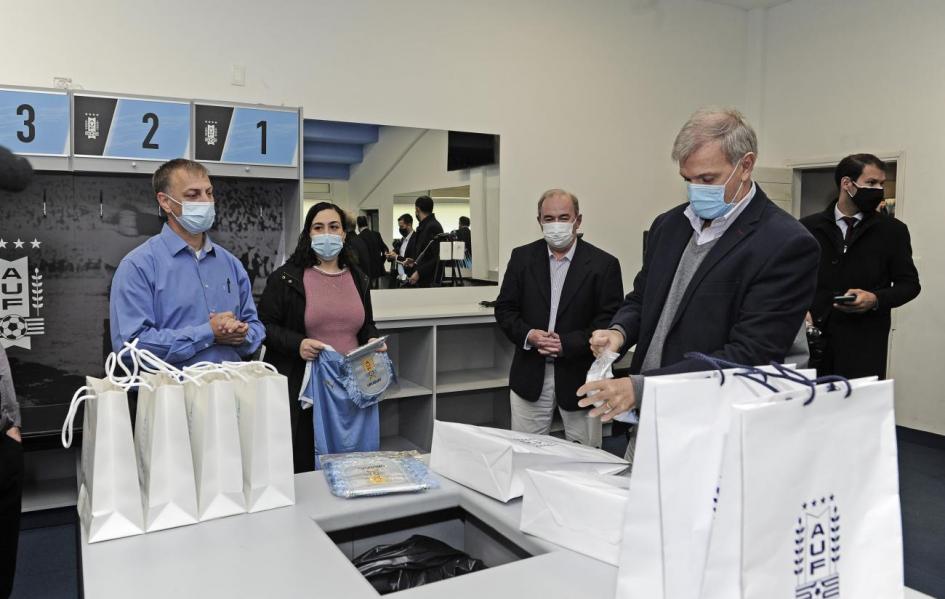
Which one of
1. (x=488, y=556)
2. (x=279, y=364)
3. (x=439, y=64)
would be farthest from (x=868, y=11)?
(x=488, y=556)

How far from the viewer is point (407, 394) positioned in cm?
400

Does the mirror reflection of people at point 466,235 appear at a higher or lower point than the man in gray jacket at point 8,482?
higher

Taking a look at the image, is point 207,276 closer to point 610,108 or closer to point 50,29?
point 50,29

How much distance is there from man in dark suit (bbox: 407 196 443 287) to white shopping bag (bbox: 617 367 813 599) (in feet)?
11.5

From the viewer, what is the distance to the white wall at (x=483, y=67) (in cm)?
366

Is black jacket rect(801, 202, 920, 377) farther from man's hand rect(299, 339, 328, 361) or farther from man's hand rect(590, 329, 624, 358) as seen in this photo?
man's hand rect(299, 339, 328, 361)

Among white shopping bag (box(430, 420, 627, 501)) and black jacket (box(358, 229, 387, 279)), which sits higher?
black jacket (box(358, 229, 387, 279))

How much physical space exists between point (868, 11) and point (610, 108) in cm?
204

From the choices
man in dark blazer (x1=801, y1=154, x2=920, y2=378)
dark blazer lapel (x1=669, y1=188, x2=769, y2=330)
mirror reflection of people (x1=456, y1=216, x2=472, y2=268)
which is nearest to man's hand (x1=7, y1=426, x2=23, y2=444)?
dark blazer lapel (x1=669, y1=188, x2=769, y2=330)

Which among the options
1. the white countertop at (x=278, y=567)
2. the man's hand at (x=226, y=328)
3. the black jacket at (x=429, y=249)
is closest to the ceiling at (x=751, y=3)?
the black jacket at (x=429, y=249)

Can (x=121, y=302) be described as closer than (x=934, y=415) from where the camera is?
Yes

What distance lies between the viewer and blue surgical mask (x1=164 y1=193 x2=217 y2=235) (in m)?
2.45

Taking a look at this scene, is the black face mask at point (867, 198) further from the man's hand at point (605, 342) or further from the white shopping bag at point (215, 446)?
the white shopping bag at point (215, 446)

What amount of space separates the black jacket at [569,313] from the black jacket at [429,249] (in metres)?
1.37
